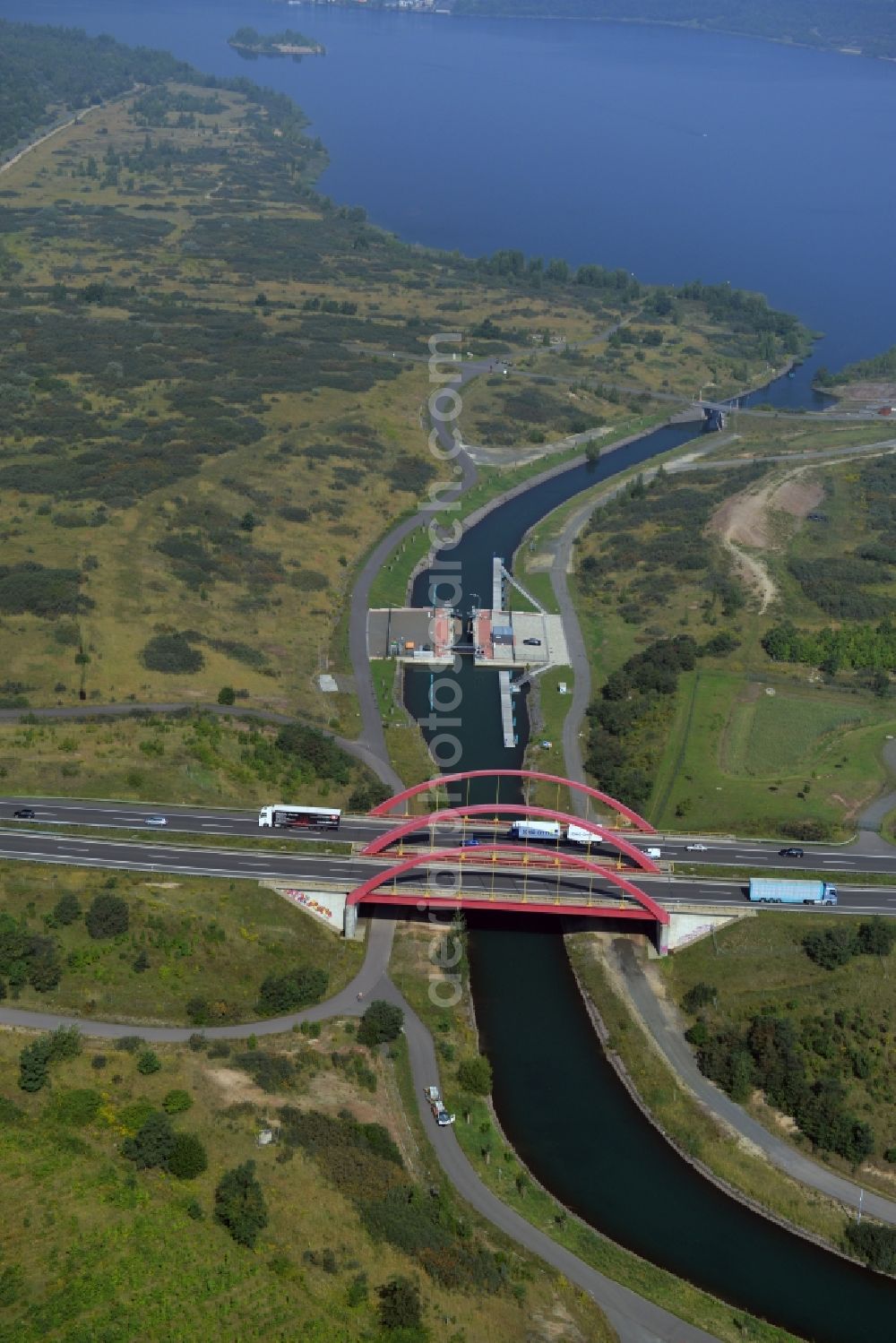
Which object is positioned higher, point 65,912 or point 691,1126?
point 65,912

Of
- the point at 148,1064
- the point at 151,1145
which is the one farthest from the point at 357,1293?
the point at 148,1064

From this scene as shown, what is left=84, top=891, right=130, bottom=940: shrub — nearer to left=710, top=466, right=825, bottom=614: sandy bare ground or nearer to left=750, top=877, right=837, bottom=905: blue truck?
left=750, top=877, right=837, bottom=905: blue truck

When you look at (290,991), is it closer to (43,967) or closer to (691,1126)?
(43,967)

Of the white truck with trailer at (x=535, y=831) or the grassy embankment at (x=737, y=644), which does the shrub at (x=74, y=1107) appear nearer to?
the white truck with trailer at (x=535, y=831)

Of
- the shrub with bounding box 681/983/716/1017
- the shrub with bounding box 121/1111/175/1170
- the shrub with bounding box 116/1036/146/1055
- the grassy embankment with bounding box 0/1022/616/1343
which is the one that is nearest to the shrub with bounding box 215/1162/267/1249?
the grassy embankment with bounding box 0/1022/616/1343

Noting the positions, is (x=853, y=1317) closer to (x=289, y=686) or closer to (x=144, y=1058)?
(x=144, y=1058)

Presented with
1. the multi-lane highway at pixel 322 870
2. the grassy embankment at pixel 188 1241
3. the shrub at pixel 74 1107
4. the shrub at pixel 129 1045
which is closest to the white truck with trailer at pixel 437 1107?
the grassy embankment at pixel 188 1241
